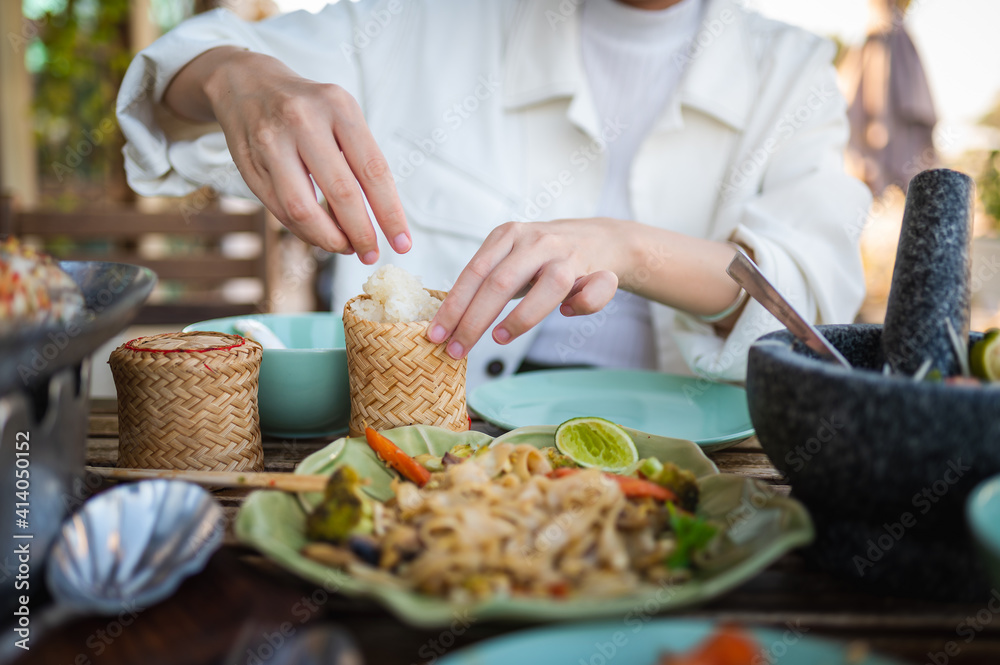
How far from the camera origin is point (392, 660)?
532mm

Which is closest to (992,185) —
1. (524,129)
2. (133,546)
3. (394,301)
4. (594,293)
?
(524,129)

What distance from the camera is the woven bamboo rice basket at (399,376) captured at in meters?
0.97

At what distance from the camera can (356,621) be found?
581 millimetres

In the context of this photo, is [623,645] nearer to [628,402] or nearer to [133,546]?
[133,546]

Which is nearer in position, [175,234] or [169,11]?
[175,234]

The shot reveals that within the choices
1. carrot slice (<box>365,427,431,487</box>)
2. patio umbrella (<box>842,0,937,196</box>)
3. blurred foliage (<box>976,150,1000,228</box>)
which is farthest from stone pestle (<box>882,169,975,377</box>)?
blurred foliage (<box>976,150,1000,228</box>)

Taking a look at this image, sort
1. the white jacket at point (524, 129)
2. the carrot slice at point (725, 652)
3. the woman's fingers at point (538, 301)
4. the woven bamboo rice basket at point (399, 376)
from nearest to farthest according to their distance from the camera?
the carrot slice at point (725, 652) → the woven bamboo rice basket at point (399, 376) → the woman's fingers at point (538, 301) → the white jacket at point (524, 129)

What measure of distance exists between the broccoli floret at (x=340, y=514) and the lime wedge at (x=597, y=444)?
32 centimetres

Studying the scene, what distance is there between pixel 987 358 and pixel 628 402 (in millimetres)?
670

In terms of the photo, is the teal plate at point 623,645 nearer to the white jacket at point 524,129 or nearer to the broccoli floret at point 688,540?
the broccoli floret at point 688,540

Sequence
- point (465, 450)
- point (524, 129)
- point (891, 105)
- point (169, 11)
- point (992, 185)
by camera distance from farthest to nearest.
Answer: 1. point (169, 11)
2. point (992, 185)
3. point (891, 105)
4. point (524, 129)
5. point (465, 450)

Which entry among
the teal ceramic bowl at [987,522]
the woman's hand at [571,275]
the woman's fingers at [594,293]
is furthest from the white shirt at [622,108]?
the teal ceramic bowl at [987,522]

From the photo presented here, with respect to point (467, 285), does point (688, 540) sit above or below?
below

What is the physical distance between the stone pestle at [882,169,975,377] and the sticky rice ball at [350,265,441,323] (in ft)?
2.14
